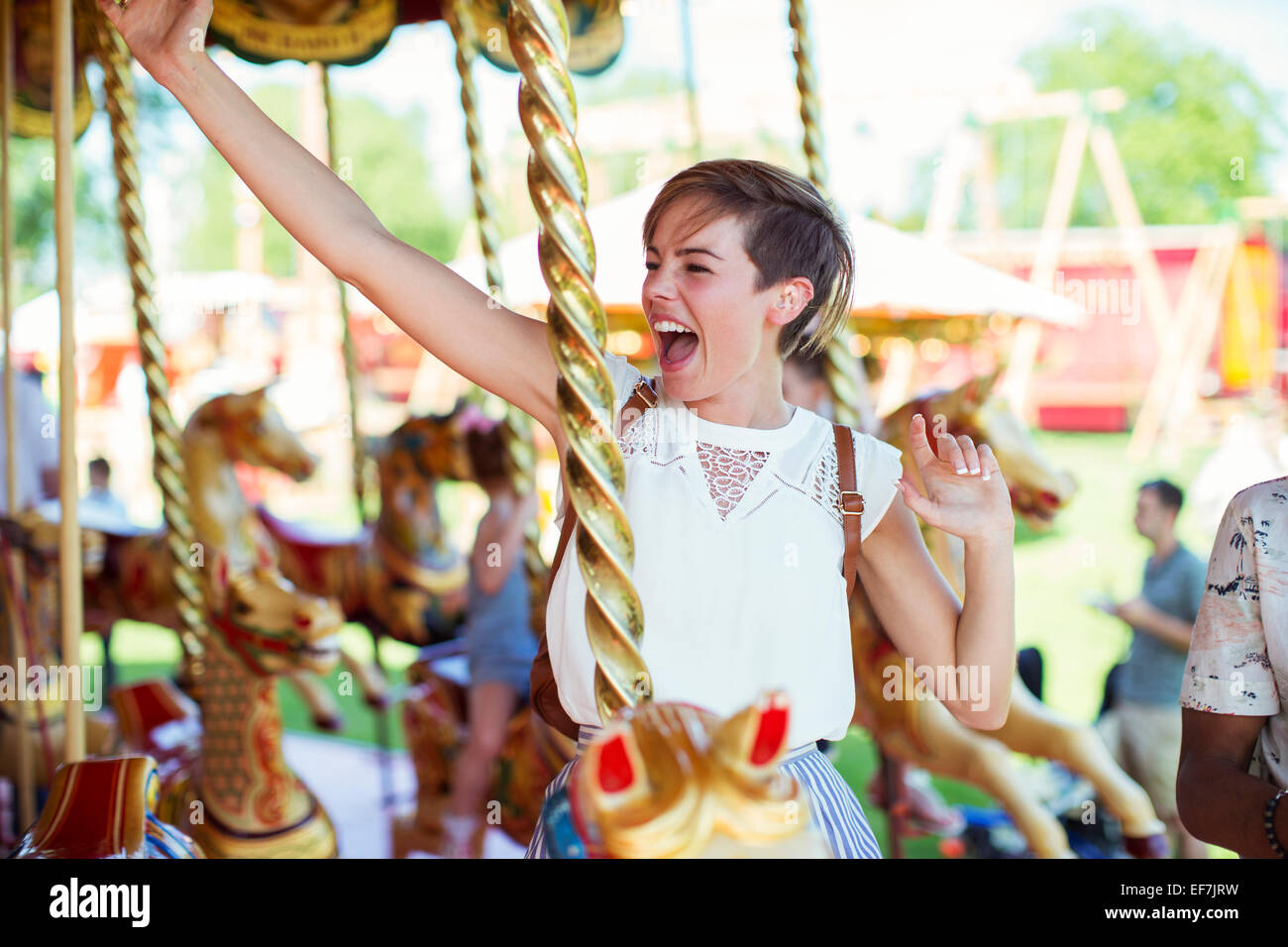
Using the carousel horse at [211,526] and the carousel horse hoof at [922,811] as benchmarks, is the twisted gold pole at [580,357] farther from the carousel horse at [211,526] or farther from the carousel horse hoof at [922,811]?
the carousel horse hoof at [922,811]

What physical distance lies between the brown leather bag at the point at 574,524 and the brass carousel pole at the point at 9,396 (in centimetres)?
226

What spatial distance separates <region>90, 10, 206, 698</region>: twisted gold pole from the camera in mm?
2715

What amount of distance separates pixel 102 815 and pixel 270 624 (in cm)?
109

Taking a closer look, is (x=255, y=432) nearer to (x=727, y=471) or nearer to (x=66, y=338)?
(x=66, y=338)

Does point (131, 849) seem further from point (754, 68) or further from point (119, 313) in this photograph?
point (754, 68)

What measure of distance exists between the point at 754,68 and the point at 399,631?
22.4 m

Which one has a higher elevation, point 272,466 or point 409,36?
point 409,36

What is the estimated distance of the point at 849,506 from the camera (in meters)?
1.25

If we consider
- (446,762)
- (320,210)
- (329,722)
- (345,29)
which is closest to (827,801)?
(320,210)

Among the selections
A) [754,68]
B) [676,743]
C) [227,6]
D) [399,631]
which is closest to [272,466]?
[399,631]

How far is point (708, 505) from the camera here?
119 centimetres

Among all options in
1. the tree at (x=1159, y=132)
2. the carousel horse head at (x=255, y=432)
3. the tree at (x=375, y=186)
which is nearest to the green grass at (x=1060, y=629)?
the carousel horse head at (x=255, y=432)

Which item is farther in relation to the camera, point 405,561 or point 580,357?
point 405,561

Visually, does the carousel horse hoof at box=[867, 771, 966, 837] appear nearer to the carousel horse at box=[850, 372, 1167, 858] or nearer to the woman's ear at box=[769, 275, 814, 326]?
the carousel horse at box=[850, 372, 1167, 858]
